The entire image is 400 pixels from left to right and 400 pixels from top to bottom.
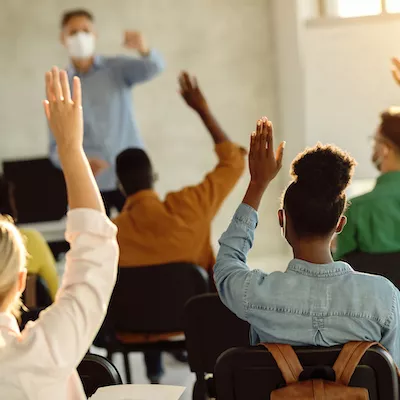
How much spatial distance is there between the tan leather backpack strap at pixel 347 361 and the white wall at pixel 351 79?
254cm

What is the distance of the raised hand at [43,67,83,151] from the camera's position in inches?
46.3

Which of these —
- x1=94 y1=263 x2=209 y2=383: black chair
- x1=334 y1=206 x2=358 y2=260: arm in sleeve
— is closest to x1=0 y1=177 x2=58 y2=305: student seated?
x1=94 y1=263 x2=209 y2=383: black chair

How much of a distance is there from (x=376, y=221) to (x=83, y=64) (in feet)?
7.94

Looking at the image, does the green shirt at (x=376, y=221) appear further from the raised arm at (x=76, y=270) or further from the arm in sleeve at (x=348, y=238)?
the raised arm at (x=76, y=270)

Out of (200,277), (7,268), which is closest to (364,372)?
(7,268)

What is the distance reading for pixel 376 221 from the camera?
2551 mm

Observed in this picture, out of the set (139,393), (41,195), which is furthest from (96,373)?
(41,195)

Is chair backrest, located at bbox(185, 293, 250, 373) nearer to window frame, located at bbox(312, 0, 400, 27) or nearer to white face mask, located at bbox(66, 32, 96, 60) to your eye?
window frame, located at bbox(312, 0, 400, 27)

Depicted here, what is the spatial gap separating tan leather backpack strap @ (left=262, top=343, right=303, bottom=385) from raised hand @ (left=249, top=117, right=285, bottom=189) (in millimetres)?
420

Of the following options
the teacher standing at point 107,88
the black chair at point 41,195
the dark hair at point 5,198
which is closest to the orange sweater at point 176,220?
the dark hair at point 5,198

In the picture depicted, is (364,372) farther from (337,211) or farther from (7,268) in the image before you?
(7,268)

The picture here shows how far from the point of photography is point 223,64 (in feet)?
16.7

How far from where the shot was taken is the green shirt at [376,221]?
2.54 meters

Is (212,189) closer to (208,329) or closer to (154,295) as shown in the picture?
(154,295)
